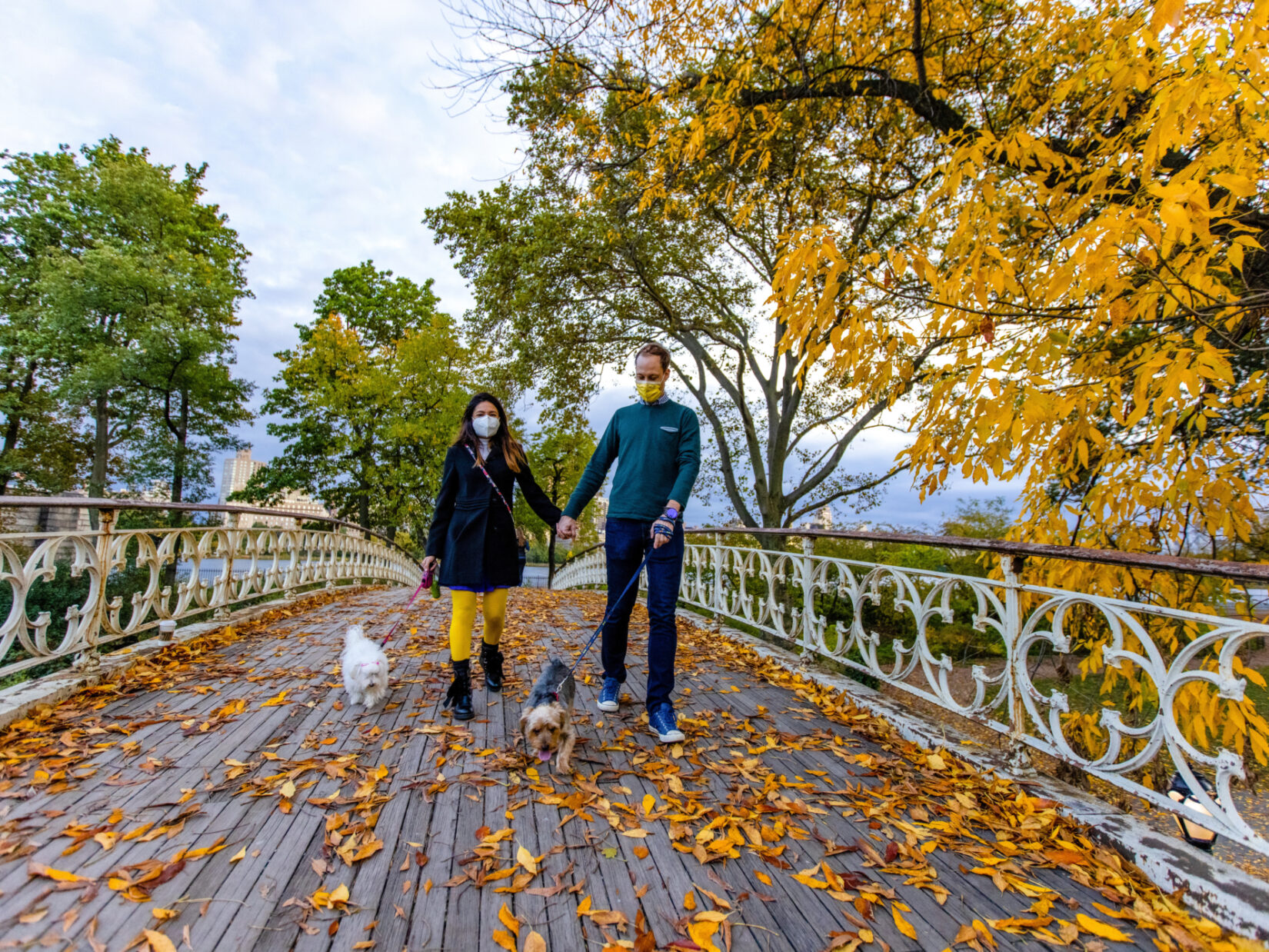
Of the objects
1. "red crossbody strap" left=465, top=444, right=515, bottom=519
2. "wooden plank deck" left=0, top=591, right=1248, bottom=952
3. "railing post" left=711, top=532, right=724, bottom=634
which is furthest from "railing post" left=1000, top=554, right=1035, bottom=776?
"railing post" left=711, top=532, right=724, bottom=634

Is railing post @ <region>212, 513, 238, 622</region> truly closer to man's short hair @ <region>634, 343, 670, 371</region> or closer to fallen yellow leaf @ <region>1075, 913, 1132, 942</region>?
man's short hair @ <region>634, 343, 670, 371</region>

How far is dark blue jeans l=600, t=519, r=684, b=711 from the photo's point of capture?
3.33 meters

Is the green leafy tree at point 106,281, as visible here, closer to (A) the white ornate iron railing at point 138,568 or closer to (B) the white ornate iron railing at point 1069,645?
(A) the white ornate iron railing at point 138,568

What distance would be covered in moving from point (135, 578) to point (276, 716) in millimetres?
19050

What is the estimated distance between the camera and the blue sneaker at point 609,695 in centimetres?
363

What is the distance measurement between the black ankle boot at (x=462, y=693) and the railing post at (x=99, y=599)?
2336mm

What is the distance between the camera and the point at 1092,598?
2.56 m

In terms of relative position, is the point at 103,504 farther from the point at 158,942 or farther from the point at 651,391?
the point at 651,391

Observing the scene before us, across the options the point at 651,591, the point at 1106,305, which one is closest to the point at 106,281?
the point at 651,591

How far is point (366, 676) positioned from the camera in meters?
3.57

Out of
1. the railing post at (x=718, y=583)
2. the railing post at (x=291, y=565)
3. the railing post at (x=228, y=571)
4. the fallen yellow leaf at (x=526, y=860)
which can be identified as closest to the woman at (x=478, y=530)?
the fallen yellow leaf at (x=526, y=860)

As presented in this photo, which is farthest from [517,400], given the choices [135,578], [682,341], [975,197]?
[135,578]

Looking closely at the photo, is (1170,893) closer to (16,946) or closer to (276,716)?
(16,946)

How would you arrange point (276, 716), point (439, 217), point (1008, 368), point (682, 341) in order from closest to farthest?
point (1008, 368) → point (276, 716) → point (439, 217) → point (682, 341)
